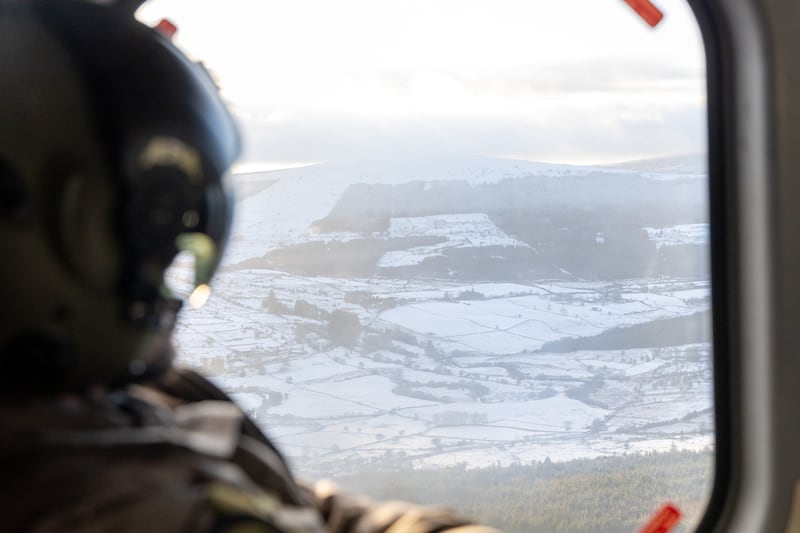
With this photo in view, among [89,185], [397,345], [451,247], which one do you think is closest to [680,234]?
[451,247]

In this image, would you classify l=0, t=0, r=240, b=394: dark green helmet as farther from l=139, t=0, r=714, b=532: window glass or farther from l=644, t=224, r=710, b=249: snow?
l=644, t=224, r=710, b=249: snow

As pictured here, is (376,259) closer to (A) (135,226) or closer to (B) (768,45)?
(B) (768,45)

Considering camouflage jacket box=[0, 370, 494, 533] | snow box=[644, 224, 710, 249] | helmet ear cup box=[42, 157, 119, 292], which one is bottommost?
camouflage jacket box=[0, 370, 494, 533]

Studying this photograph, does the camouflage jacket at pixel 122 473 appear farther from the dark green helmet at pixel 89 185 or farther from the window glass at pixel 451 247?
the window glass at pixel 451 247

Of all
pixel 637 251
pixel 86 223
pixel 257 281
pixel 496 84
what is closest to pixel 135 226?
pixel 86 223

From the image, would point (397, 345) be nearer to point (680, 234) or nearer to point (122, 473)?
point (680, 234)

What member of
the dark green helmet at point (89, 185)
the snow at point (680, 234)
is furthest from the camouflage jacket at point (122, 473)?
the snow at point (680, 234)

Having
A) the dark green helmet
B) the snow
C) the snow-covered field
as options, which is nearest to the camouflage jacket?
the dark green helmet
